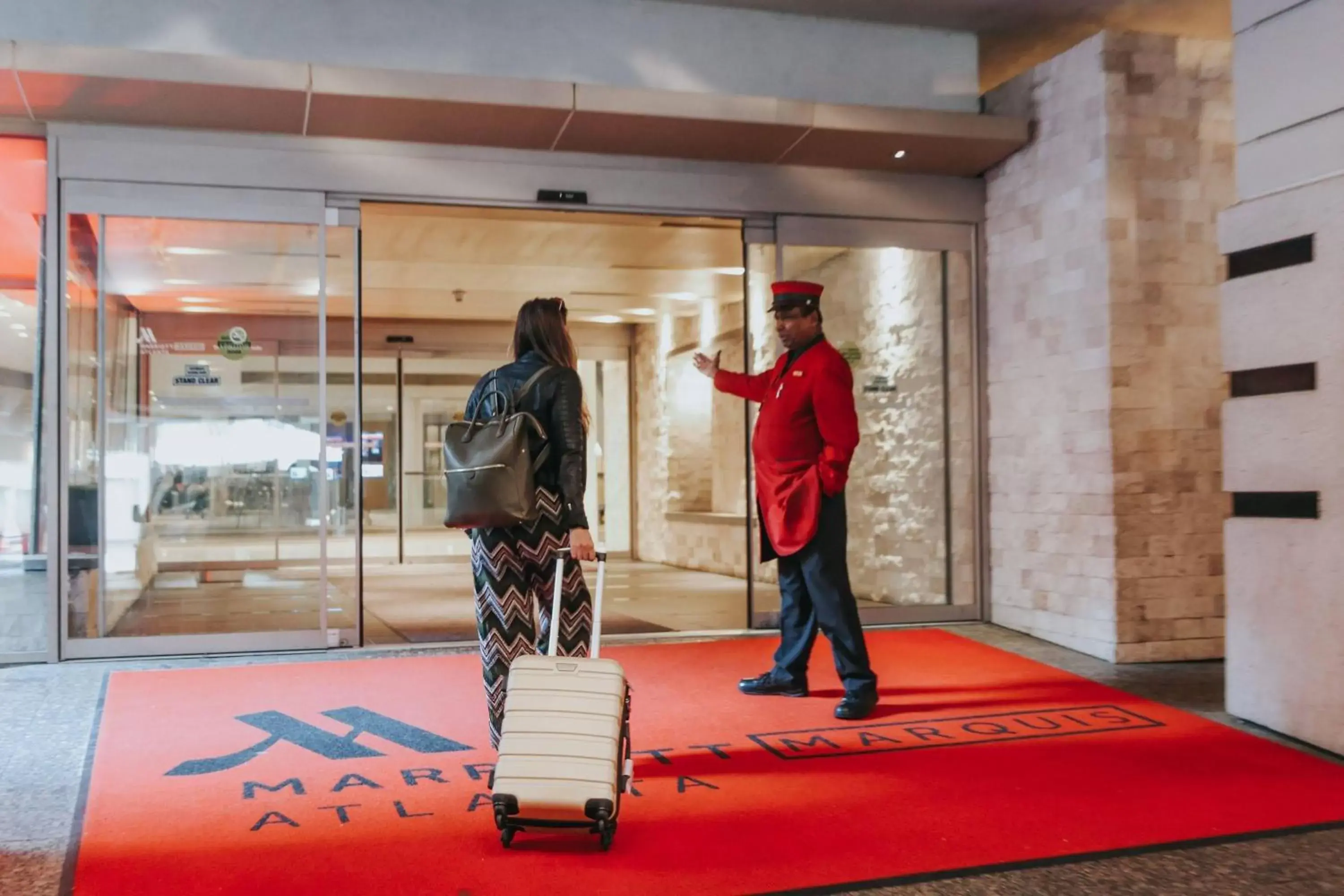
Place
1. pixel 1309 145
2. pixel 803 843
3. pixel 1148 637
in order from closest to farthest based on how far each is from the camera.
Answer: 1. pixel 803 843
2. pixel 1309 145
3. pixel 1148 637

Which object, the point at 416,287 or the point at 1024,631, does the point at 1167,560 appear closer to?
the point at 1024,631

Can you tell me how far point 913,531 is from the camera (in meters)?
6.88

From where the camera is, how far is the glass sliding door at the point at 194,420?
5.69 m

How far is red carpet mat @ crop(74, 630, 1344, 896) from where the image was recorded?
8.84ft

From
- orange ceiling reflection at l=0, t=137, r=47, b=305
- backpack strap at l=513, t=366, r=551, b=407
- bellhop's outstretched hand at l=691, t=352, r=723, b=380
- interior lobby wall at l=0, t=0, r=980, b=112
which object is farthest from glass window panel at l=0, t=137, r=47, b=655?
backpack strap at l=513, t=366, r=551, b=407

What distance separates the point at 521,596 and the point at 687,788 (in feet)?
2.42

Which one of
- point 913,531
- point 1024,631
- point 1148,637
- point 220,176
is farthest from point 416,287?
point 1148,637

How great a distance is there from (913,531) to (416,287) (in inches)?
257

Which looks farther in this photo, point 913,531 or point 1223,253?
point 913,531

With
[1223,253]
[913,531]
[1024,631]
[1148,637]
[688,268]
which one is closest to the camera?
[1223,253]

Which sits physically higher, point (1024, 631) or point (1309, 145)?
point (1309, 145)

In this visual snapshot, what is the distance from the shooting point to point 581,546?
318 centimetres

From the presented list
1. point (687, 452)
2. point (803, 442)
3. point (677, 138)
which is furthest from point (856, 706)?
point (687, 452)

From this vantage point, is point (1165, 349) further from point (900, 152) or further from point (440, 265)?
point (440, 265)
